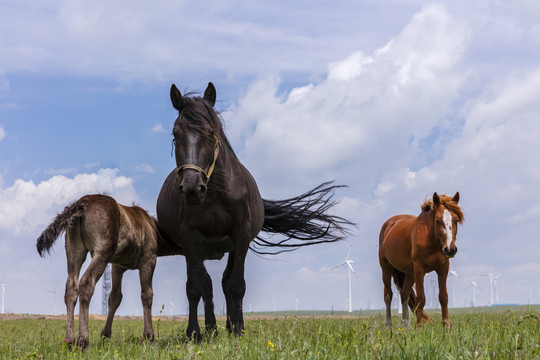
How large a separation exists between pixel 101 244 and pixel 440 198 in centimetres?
603

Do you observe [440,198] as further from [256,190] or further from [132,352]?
[132,352]

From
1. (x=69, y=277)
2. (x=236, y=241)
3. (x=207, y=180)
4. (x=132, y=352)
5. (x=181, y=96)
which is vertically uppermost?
(x=181, y=96)

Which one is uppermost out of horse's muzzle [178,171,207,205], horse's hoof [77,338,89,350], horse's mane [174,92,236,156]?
horse's mane [174,92,236,156]

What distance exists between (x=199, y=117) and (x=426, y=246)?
518 cm

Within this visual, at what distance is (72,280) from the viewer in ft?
27.6

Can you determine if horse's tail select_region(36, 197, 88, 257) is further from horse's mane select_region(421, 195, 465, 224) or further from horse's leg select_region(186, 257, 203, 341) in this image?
horse's mane select_region(421, 195, 465, 224)

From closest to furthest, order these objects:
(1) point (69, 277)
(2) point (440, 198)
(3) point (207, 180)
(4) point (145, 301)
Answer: (3) point (207, 180) → (1) point (69, 277) → (4) point (145, 301) → (2) point (440, 198)

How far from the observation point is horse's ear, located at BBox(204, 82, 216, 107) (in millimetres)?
8727

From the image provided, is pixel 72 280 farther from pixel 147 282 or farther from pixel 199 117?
pixel 199 117

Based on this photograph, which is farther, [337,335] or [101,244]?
[101,244]

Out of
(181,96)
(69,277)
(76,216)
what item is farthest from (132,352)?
(181,96)

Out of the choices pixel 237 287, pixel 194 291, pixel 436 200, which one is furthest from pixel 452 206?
pixel 194 291

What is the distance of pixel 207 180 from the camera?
25.7 feet

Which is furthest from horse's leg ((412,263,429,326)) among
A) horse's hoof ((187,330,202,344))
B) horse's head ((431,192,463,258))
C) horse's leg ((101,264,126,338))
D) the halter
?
horse's leg ((101,264,126,338))
